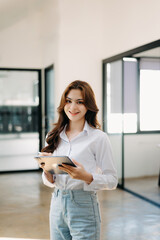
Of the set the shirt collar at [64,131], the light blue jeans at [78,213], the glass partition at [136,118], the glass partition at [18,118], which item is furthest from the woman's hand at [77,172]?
the glass partition at [18,118]

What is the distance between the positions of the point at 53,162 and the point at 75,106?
32 cm

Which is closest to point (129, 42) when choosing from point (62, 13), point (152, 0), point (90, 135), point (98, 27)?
point (152, 0)

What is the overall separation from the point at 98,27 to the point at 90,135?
15.6ft

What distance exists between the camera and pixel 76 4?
19.5 feet

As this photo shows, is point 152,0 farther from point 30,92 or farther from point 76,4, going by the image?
point 30,92

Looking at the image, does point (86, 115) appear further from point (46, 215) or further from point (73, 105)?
point (46, 215)

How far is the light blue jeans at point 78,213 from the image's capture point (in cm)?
155

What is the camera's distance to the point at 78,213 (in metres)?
1.56

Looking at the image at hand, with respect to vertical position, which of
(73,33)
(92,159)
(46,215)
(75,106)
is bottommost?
(46,215)

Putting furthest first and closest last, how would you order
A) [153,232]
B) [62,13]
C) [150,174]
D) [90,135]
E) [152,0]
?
[62,13], [150,174], [152,0], [153,232], [90,135]

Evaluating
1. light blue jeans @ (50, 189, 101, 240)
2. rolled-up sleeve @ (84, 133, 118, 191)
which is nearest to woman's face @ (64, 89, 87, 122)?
rolled-up sleeve @ (84, 133, 118, 191)

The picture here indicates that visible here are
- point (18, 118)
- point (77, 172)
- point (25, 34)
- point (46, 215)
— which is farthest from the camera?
point (18, 118)

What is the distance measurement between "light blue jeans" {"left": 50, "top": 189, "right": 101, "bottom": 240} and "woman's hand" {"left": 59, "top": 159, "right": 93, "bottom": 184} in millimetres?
110

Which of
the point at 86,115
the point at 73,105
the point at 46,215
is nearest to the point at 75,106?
the point at 73,105
